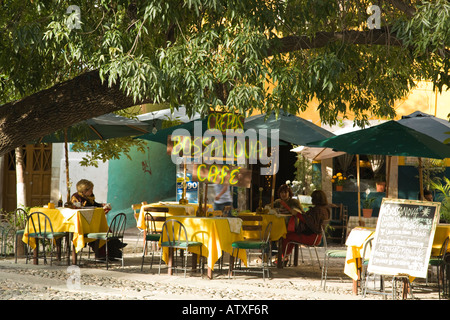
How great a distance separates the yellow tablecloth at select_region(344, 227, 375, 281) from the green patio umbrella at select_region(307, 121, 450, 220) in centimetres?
108

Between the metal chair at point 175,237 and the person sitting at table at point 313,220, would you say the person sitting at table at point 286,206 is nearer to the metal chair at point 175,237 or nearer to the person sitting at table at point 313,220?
the person sitting at table at point 313,220

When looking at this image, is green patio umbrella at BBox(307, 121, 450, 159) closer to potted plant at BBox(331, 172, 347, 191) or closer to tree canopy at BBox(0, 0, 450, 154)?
tree canopy at BBox(0, 0, 450, 154)

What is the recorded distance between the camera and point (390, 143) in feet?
28.9

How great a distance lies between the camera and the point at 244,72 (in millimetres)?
7000

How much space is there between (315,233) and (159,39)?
4.27 metres

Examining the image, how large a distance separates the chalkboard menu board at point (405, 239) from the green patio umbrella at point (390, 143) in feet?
2.65

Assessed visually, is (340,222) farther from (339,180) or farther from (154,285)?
(154,285)

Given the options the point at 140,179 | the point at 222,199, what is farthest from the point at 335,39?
the point at 140,179

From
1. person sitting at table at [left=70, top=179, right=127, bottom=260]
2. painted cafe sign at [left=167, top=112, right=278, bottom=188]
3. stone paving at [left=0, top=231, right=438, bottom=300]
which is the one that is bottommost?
stone paving at [left=0, top=231, right=438, bottom=300]

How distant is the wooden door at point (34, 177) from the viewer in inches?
738

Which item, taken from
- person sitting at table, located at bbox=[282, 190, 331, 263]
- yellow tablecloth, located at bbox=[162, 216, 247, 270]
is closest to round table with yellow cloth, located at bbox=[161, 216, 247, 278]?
yellow tablecloth, located at bbox=[162, 216, 247, 270]

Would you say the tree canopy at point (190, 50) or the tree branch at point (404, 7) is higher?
the tree branch at point (404, 7)

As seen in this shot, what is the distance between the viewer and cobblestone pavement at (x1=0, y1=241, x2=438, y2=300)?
797 cm

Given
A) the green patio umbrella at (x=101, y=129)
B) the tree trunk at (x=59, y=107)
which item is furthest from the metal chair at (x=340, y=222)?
the tree trunk at (x=59, y=107)
